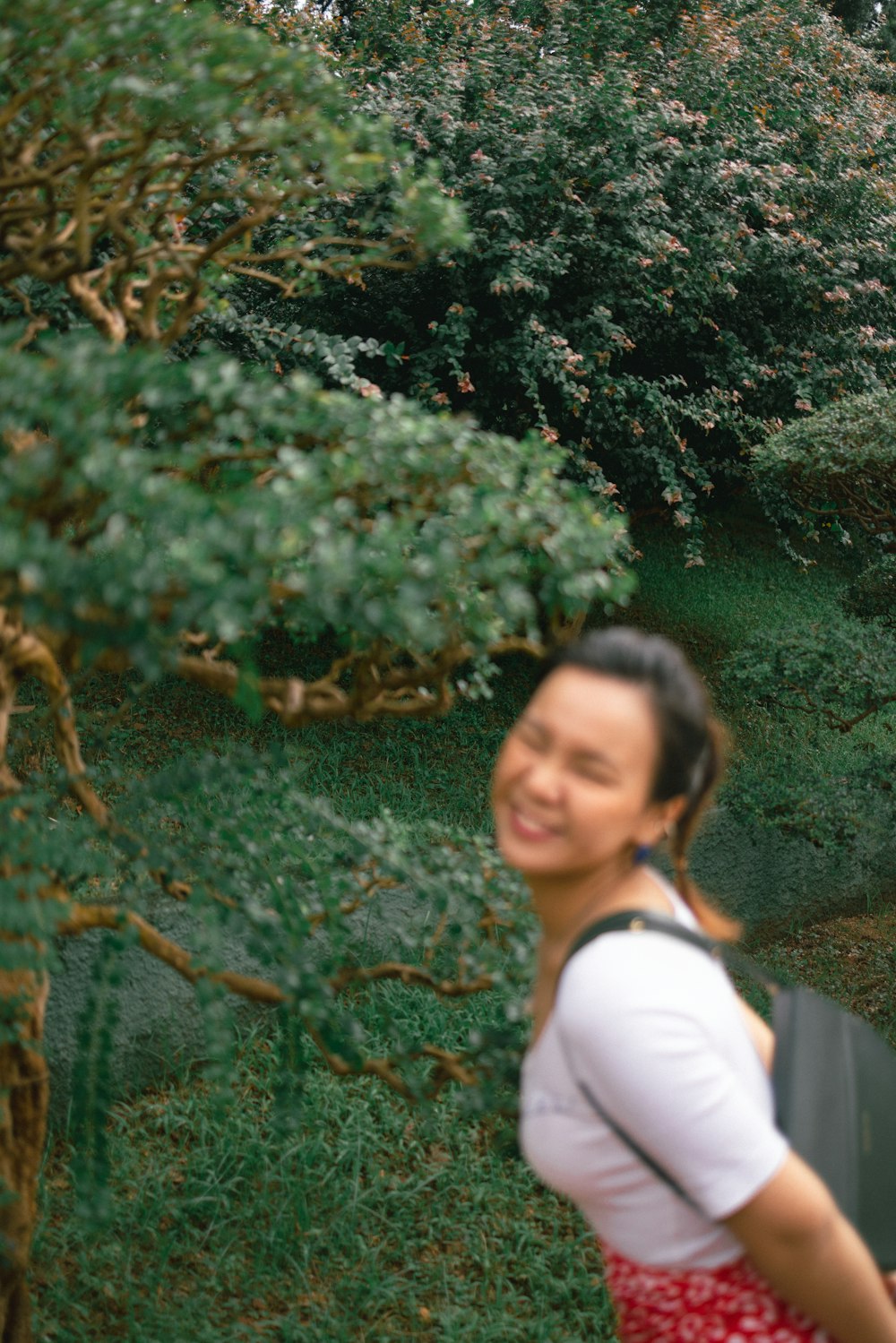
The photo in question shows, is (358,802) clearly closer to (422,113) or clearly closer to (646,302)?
(646,302)

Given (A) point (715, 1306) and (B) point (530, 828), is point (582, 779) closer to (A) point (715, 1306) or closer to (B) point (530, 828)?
(B) point (530, 828)

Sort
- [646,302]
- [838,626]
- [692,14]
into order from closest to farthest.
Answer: [838,626] < [646,302] < [692,14]

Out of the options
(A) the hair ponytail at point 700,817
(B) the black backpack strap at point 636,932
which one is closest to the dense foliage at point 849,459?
(A) the hair ponytail at point 700,817

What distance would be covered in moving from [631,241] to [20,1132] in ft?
16.9

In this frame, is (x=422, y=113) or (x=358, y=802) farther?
(x=422, y=113)

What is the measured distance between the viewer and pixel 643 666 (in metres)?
1.34

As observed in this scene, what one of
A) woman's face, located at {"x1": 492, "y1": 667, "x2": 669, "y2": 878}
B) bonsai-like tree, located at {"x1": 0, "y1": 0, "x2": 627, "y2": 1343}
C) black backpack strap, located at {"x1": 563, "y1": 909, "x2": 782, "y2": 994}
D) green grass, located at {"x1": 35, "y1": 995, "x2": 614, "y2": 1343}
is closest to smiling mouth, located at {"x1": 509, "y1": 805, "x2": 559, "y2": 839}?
woman's face, located at {"x1": 492, "y1": 667, "x2": 669, "y2": 878}

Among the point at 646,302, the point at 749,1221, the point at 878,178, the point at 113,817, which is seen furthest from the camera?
the point at 878,178

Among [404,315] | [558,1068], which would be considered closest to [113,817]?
[558,1068]

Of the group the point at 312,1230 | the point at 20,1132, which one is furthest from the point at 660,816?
the point at 312,1230

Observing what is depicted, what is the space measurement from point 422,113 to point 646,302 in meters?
1.56

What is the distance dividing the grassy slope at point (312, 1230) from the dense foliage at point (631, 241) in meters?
2.95

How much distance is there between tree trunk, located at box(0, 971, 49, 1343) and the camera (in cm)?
217

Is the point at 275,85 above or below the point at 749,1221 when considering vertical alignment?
above
